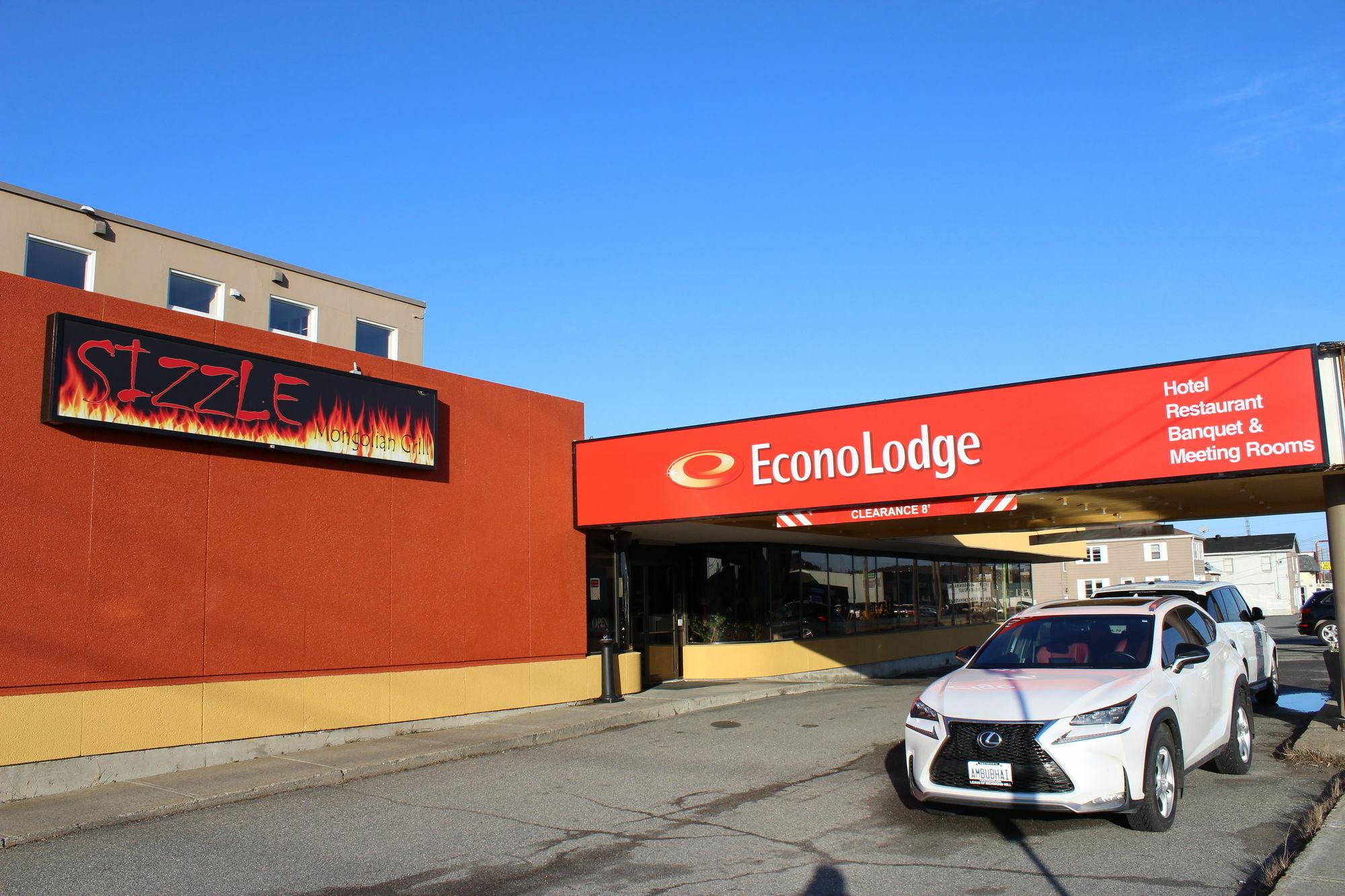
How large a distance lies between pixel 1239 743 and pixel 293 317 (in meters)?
16.4

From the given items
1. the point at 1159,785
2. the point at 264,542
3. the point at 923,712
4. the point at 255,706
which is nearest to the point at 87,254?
the point at 264,542

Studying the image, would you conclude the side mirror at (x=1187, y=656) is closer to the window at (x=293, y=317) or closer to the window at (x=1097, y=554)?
the window at (x=293, y=317)

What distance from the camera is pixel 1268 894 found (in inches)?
226

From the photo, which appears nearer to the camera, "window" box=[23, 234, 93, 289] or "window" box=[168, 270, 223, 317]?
"window" box=[23, 234, 93, 289]

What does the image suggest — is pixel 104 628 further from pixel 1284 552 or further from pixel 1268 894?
pixel 1284 552

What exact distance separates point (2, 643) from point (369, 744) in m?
4.38

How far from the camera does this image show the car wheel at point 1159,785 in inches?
285

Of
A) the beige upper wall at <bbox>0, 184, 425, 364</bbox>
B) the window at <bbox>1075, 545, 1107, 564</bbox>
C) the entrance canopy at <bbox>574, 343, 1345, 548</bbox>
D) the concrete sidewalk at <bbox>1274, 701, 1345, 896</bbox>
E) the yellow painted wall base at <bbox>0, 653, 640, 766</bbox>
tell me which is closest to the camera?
the concrete sidewalk at <bbox>1274, 701, 1345, 896</bbox>

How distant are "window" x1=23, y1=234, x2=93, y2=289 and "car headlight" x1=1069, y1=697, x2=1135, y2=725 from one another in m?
15.2

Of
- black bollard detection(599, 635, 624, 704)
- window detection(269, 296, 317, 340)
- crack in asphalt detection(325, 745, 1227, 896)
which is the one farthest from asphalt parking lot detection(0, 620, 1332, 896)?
window detection(269, 296, 317, 340)

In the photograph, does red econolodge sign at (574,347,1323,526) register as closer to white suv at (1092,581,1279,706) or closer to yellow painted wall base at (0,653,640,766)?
white suv at (1092,581,1279,706)

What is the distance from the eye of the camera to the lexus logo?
617 inches

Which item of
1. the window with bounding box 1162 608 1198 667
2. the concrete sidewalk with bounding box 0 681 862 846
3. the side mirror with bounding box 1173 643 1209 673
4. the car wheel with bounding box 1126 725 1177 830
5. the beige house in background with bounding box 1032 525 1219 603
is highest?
the beige house in background with bounding box 1032 525 1219 603

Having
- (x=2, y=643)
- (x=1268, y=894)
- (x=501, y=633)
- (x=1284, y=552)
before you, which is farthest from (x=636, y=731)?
(x=1284, y=552)
